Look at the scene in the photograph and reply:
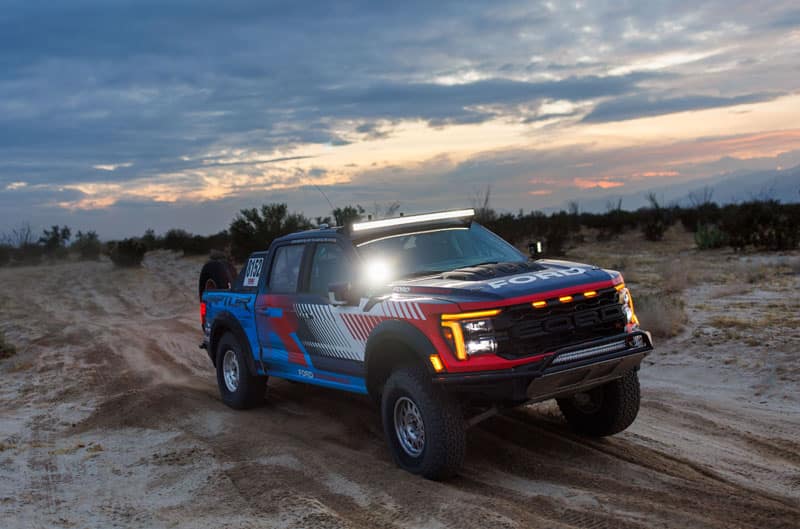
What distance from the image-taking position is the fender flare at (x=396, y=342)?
5.74 metres

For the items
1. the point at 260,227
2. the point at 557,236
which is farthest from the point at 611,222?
the point at 260,227

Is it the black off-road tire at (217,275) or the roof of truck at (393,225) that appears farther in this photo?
the black off-road tire at (217,275)

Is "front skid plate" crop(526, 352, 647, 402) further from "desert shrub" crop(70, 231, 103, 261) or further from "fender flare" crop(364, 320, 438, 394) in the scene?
"desert shrub" crop(70, 231, 103, 261)

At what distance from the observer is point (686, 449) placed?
6.58 m

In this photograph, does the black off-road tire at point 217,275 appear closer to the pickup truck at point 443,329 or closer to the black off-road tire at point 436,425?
the pickup truck at point 443,329

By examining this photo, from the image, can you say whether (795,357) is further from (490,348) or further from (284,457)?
(284,457)

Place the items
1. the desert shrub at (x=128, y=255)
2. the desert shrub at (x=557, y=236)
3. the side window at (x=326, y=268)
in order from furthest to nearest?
the desert shrub at (x=128, y=255)
the desert shrub at (x=557, y=236)
the side window at (x=326, y=268)

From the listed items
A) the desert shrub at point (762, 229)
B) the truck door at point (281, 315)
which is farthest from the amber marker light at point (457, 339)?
the desert shrub at point (762, 229)

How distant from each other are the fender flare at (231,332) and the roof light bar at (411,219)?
7.78ft

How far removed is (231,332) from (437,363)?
4.05 metres

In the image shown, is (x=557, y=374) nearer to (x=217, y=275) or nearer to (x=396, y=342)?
(x=396, y=342)

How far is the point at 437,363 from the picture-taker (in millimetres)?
5656

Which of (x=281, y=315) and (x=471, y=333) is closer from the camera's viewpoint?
(x=471, y=333)

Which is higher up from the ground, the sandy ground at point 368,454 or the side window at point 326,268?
the side window at point 326,268
